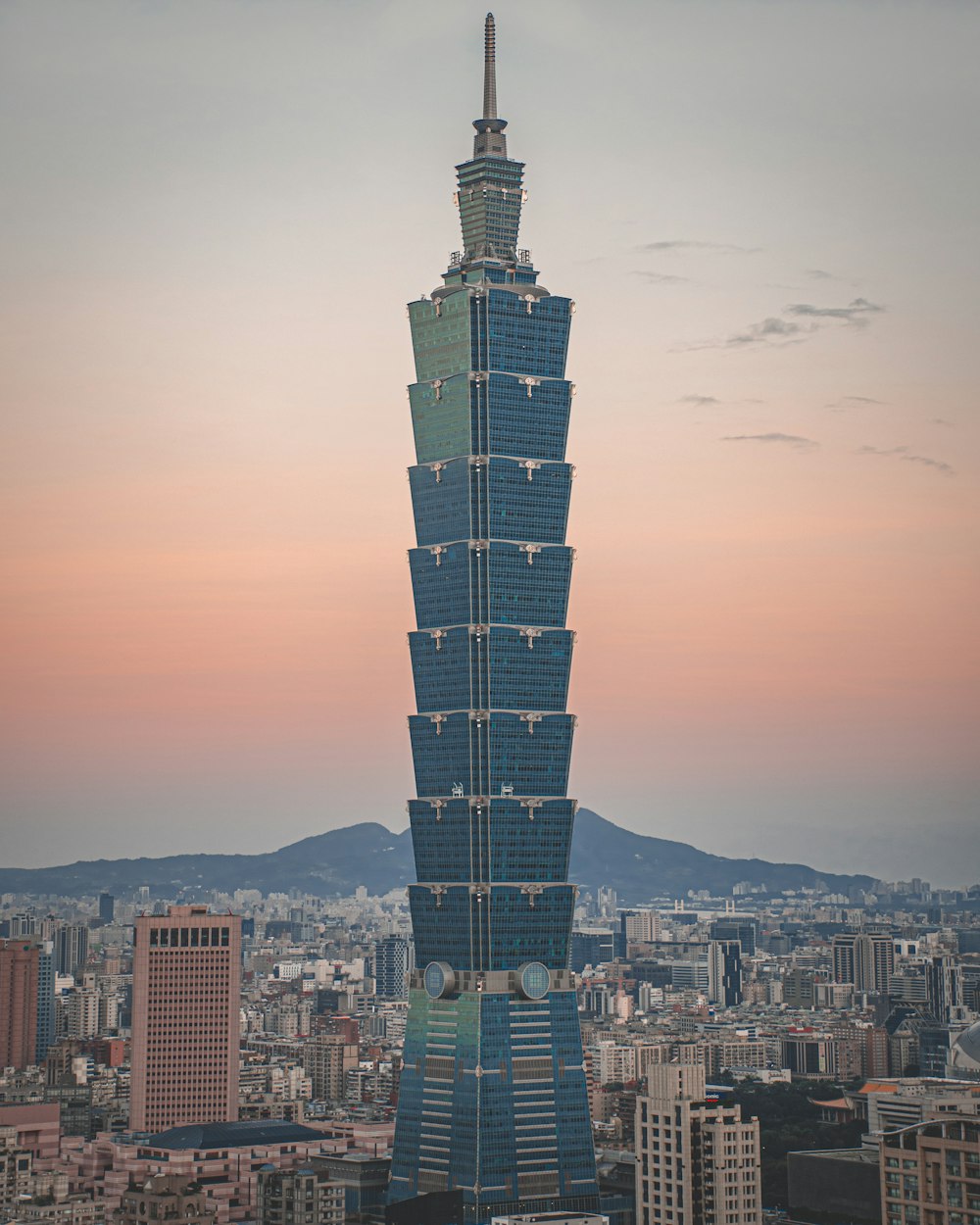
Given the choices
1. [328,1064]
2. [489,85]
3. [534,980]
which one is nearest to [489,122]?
[489,85]

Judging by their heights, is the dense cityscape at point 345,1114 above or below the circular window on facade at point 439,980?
below

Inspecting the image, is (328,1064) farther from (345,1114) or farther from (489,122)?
(489,122)

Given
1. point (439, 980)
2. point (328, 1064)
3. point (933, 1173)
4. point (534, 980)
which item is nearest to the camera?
point (933, 1173)

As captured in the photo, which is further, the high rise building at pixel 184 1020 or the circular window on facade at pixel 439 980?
the high rise building at pixel 184 1020

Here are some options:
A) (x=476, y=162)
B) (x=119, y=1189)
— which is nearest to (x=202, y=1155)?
(x=119, y=1189)

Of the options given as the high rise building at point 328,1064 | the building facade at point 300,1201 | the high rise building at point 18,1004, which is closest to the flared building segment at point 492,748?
the building facade at point 300,1201

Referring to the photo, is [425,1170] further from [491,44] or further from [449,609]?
[491,44]

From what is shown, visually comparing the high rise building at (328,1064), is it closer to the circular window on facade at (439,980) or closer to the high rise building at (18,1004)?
the high rise building at (18,1004)
